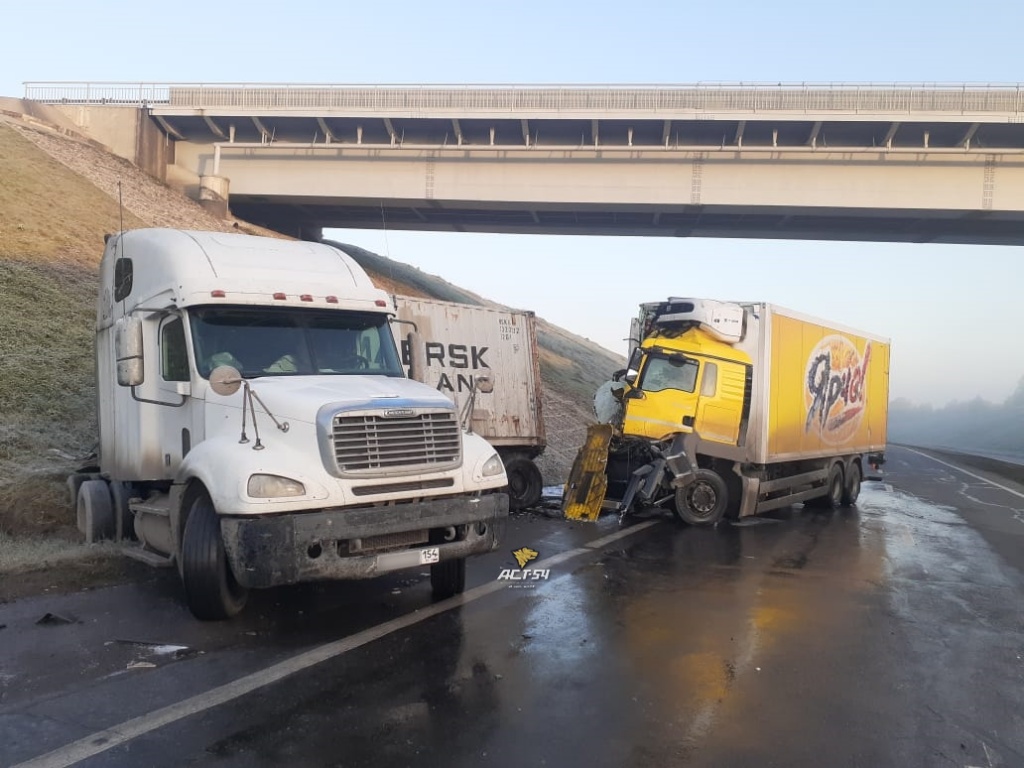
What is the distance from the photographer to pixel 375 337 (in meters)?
8.07

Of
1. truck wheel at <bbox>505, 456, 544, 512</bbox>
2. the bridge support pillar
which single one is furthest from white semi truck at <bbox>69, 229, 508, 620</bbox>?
the bridge support pillar

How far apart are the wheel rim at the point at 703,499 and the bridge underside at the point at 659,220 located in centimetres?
1860

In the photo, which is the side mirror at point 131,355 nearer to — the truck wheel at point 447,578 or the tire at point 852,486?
the truck wheel at point 447,578

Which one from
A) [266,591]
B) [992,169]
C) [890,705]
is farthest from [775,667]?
[992,169]

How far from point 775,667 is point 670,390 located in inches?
310

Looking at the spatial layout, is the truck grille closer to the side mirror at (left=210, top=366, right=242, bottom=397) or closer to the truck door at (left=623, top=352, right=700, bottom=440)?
the side mirror at (left=210, top=366, right=242, bottom=397)

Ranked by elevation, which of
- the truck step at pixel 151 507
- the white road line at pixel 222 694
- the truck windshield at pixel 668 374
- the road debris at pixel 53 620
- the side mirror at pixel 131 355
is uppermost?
the side mirror at pixel 131 355

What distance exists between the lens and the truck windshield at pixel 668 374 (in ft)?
44.4

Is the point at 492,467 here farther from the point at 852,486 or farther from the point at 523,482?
the point at 852,486

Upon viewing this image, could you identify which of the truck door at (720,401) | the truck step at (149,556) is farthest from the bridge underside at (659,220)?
the truck step at (149,556)

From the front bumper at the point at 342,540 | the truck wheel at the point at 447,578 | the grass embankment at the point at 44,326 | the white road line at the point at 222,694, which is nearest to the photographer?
the white road line at the point at 222,694

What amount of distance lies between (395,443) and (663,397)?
303 inches

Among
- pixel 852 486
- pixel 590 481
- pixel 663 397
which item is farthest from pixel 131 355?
pixel 852 486

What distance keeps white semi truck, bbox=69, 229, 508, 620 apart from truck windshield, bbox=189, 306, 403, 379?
0.04 feet
